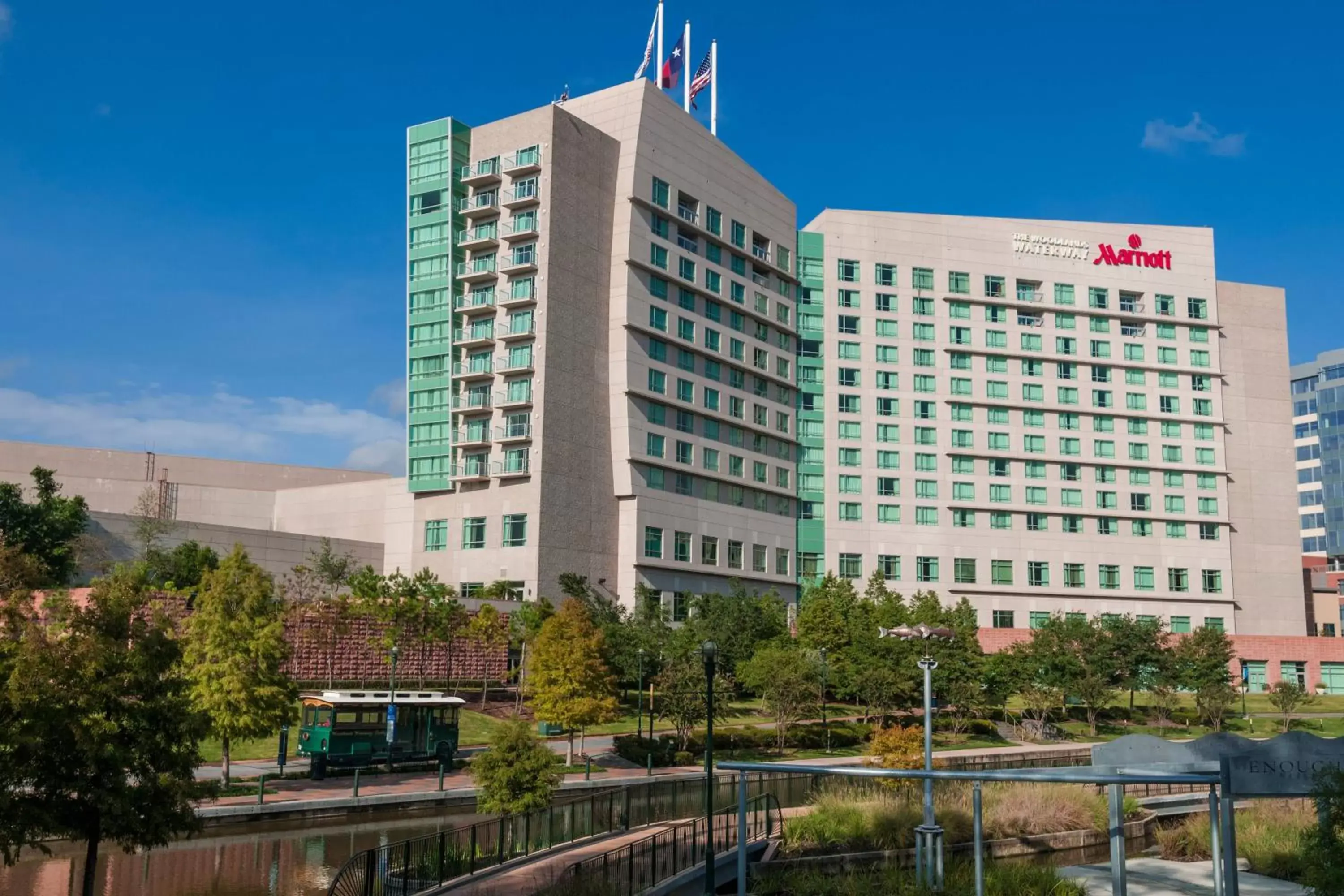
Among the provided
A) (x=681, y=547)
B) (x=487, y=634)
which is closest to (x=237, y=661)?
(x=487, y=634)

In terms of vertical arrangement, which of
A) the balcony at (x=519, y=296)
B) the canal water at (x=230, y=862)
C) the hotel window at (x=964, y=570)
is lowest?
the canal water at (x=230, y=862)

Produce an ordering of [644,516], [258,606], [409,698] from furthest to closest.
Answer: [644,516], [409,698], [258,606]

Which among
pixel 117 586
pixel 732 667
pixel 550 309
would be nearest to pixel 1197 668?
pixel 732 667

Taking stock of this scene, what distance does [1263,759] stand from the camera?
1405 centimetres

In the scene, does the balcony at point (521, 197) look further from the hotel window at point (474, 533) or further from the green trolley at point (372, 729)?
the green trolley at point (372, 729)

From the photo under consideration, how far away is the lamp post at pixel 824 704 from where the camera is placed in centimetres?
6412

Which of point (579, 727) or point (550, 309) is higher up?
point (550, 309)

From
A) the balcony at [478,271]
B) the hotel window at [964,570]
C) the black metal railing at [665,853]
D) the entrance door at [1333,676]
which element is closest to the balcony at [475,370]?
the balcony at [478,271]

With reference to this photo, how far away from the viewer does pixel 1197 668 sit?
83500 mm

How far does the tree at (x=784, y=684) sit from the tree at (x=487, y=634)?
1445 centimetres

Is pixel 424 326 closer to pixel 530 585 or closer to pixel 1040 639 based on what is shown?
pixel 530 585

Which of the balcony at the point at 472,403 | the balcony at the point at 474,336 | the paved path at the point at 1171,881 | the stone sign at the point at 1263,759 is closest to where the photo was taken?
the stone sign at the point at 1263,759

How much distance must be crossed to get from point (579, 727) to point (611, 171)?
51665mm

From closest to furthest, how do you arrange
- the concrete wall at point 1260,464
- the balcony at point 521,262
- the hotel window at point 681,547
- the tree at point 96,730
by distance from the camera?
the tree at point 96,730, the balcony at point 521,262, the hotel window at point 681,547, the concrete wall at point 1260,464
